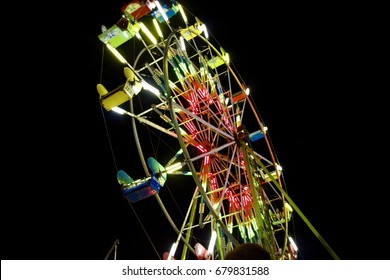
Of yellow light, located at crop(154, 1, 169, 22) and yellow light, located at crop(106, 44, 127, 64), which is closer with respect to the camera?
yellow light, located at crop(106, 44, 127, 64)

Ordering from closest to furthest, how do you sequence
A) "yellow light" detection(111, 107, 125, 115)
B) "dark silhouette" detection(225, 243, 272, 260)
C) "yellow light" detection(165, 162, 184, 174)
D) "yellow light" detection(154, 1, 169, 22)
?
"dark silhouette" detection(225, 243, 272, 260) < "yellow light" detection(165, 162, 184, 174) < "yellow light" detection(111, 107, 125, 115) < "yellow light" detection(154, 1, 169, 22)

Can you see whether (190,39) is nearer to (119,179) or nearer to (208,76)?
(208,76)

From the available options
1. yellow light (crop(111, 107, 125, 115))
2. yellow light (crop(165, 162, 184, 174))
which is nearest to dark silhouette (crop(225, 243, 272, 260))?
yellow light (crop(165, 162, 184, 174))

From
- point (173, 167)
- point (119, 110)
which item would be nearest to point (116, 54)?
point (119, 110)

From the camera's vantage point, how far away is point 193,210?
793cm

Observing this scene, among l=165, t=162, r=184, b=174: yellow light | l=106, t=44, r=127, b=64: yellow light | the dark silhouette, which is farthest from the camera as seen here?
l=106, t=44, r=127, b=64: yellow light


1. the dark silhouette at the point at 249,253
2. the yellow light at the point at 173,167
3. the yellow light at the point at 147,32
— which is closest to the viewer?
the dark silhouette at the point at 249,253

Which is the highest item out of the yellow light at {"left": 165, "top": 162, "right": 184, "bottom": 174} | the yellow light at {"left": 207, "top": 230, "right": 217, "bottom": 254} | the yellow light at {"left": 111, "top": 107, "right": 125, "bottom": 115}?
the yellow light at {"left": 111, "top": 107, "right": 125, "bottom": 115}

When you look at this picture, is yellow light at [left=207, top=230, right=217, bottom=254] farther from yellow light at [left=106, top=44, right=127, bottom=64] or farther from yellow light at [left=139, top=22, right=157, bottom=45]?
yellow light at [left=139, top=22, right=157, bottom=45]

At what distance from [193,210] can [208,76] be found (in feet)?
12.9

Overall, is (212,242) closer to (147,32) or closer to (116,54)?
(116,54)

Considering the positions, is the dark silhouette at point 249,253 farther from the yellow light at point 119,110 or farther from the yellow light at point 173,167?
the yellow light at point 119,110

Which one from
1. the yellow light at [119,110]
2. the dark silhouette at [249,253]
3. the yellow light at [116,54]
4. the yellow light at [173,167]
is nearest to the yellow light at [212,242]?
the yellow light at [173,167]
